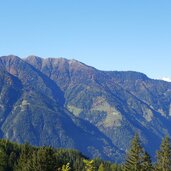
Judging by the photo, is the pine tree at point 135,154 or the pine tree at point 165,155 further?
the pine tree at point 165,155

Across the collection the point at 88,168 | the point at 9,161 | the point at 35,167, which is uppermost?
the point at 88,168

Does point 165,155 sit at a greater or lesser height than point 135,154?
greater

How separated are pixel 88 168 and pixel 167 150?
51.0 m

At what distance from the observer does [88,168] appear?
40062 mm

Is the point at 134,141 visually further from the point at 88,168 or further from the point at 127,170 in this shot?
the point at 88,168

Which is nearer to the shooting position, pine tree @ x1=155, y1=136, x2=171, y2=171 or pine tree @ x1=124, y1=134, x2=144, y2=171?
pine tree @ x1=124, y1=134, x2=144, y2=171

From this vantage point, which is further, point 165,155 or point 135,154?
point 165,155

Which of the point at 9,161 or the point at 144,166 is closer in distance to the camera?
the point at 144,166

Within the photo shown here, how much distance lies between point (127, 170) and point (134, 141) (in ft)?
21.4

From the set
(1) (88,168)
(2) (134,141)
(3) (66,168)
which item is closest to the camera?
(1) (88,168)

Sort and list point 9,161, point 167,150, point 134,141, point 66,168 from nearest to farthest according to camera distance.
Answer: point 66,168 < point 134,141 < point 167,150 < point 9,161

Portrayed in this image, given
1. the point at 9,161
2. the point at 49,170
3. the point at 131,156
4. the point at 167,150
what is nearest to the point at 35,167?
the point at 49,170

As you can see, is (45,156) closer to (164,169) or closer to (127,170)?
(127,170)

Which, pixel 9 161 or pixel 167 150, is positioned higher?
pixel 167 150
